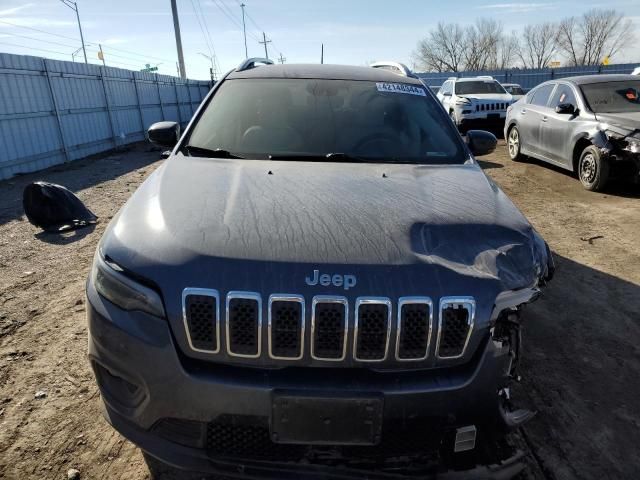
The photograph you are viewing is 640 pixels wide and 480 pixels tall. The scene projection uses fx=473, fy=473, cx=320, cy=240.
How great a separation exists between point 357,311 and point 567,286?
132 inches

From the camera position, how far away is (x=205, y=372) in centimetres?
167

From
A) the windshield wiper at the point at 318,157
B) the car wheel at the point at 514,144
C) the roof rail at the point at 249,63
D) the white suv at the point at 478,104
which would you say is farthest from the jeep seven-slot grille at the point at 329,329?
the white suv at the point at 478,104

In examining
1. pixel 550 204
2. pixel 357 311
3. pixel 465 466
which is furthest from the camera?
pixel 550 204

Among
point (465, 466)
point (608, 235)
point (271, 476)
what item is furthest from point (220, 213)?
point (608, 235)

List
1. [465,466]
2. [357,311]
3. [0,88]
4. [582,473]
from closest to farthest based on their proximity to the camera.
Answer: [357,311], [465,466], [582,473], [0,88]

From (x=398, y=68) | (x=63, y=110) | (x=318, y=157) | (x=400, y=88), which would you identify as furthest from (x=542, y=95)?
(x=63, y=110)

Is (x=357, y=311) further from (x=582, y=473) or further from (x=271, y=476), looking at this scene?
(x=582, y=473)

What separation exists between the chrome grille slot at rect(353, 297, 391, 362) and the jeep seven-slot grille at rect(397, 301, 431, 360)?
0.16 feet

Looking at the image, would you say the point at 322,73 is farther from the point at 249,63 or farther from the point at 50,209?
the point at 50,209

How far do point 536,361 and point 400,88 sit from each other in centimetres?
208

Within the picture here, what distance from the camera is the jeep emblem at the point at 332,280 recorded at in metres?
1.64

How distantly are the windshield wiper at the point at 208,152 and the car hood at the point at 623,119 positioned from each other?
6.39 m

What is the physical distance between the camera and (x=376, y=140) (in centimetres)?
298

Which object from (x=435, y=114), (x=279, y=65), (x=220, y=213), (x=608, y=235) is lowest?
(x=608, y=235)
